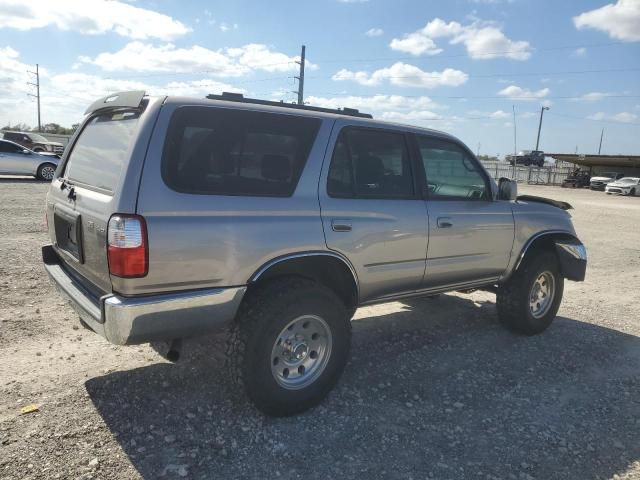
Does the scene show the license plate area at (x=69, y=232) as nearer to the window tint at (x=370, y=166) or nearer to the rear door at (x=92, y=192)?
the rear door at (x=92, y=192)

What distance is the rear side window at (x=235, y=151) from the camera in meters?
2.87

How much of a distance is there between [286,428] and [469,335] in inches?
101

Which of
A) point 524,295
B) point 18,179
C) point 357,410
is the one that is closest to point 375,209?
point 357,410

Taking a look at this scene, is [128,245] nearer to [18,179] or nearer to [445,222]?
[445,222]

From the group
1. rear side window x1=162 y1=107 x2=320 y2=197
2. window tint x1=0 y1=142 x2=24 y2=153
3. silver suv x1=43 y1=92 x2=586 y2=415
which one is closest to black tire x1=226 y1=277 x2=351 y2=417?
silver suv x1=43 y1=92 x2=586 y2=415

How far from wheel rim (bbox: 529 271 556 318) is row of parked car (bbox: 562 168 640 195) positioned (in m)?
33.6

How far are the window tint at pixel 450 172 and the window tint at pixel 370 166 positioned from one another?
25cm

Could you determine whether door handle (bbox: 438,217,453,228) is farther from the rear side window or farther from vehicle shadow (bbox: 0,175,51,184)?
vehicle shadow (bbox: 0,175,51,184)

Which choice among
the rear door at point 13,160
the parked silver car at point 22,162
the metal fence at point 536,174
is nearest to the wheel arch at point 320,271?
the parked silver car at point 22,162

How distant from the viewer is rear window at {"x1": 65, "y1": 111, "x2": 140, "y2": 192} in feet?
9.67

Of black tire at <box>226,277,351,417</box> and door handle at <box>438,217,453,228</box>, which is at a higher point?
door handle at <box>438,217,453,228</box>

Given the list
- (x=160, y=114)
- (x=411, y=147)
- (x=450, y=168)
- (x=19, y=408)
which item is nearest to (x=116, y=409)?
(x=19, y=408)

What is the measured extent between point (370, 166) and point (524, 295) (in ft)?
7.54

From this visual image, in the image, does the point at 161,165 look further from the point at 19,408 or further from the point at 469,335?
the point at 469,335
